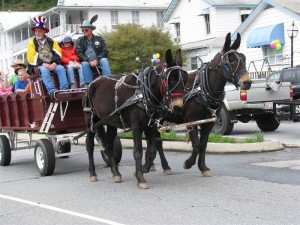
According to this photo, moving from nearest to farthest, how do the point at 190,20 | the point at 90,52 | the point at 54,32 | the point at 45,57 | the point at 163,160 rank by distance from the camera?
the point at 163,160, the point at 45,57, the point at 90,52, the point at 190,20, the point at 54,32

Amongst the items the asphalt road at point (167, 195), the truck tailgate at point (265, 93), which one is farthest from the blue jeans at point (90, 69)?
the truck tailgate at point (265, 93)

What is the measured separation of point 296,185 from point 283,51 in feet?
74.9

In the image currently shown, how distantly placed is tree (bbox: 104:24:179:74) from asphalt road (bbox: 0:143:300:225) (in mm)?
24391

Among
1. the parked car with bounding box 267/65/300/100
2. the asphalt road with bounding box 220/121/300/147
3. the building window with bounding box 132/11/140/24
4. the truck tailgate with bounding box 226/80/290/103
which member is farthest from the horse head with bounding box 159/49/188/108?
the building window with bounding box 132/11/140/24

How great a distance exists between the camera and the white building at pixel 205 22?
3616cm

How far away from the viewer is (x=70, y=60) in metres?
10.5

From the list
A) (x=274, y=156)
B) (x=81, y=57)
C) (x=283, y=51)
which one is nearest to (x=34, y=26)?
(x=81, y=57)

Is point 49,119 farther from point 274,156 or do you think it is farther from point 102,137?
point 274,156

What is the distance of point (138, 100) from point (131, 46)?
2761cm

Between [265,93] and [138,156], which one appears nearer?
[138,156]

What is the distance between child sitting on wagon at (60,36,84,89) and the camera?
10.2 meters

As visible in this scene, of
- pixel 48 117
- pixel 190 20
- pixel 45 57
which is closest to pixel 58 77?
pixel 45 57

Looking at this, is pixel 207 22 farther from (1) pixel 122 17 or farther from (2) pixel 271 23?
(1) pixel 122 17

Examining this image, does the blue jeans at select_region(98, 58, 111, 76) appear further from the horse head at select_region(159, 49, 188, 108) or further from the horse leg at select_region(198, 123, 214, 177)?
the horse head at select_region(159, 49, 188, 108)
